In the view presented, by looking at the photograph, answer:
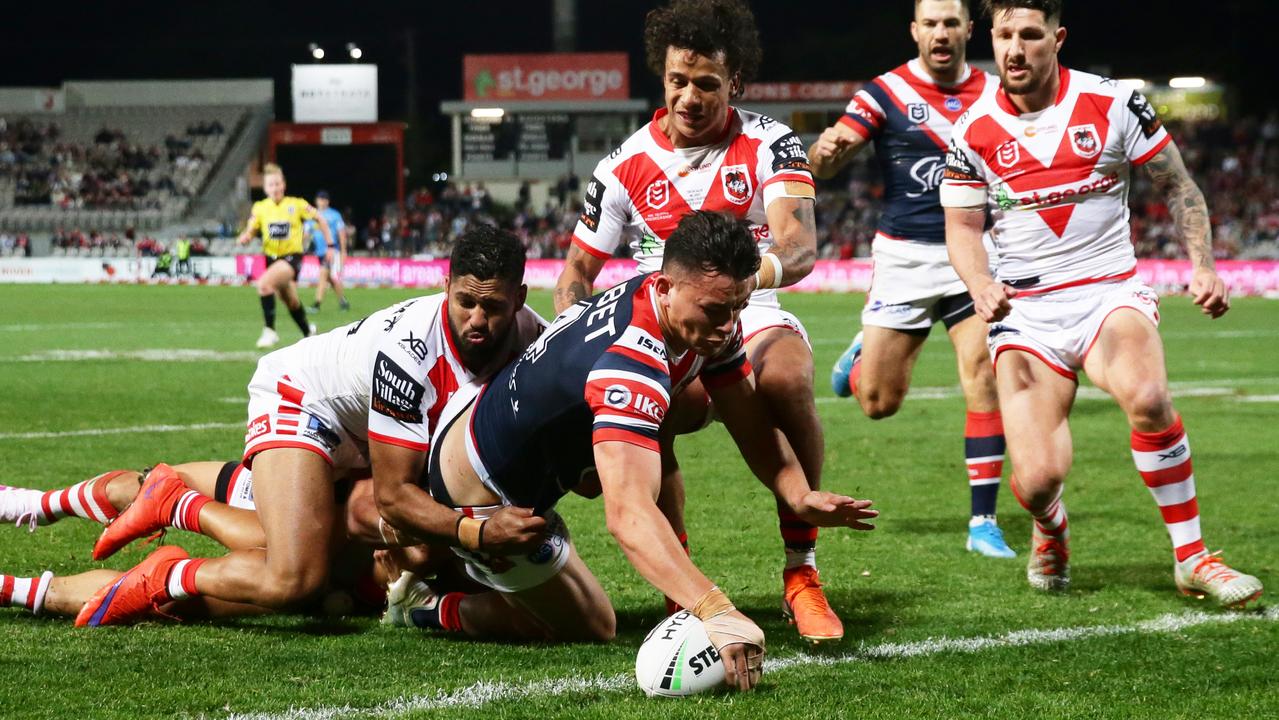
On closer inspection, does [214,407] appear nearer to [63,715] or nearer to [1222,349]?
[63,715]

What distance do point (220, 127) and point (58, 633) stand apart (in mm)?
54074

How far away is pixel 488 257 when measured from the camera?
4.57 meters

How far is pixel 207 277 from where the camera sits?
38.1 m

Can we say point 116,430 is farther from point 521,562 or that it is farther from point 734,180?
point 521,562

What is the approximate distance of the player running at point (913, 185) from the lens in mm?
6961

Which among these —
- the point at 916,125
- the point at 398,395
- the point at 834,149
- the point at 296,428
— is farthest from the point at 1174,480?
the point at 296,428

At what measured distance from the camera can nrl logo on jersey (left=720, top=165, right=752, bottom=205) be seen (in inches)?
211

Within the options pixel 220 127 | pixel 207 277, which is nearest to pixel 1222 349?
pixel 207 277

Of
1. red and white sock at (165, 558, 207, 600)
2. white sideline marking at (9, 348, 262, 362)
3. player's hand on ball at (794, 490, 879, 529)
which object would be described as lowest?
white sideline marking at (9, 348, 262, 362)

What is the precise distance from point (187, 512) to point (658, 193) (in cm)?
211

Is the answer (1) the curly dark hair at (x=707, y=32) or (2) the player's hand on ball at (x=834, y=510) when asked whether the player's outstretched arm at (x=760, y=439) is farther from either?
(1) the curly dark hair at (x=707, y=32)

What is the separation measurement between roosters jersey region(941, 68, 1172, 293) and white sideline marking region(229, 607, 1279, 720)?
1356 mm

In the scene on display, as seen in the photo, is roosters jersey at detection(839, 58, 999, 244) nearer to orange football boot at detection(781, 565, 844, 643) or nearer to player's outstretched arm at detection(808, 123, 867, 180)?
player's outstretched arm at detection(808, 123, 867, 180)

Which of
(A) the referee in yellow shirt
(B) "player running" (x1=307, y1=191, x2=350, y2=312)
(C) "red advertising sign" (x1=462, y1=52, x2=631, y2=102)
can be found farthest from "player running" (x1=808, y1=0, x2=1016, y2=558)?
(C) "red advertising sign" (x1=462, y1=52, x2=631, y2=102)
